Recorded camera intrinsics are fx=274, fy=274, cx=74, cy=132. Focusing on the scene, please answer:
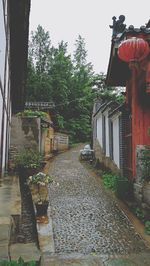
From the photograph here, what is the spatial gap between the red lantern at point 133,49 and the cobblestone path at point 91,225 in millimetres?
4191

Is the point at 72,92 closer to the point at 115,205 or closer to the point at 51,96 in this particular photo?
the point at 51,96

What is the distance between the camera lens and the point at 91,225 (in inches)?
254

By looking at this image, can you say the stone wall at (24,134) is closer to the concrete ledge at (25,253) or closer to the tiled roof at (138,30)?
the tiled roof at (138,30)

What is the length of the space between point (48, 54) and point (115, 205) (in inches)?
1305

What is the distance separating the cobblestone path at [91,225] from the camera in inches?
201

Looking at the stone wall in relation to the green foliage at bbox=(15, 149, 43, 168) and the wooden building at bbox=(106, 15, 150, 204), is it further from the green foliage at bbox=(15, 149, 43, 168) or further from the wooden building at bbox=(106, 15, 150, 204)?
the wooden building at bbox=(106, 15, 150, 204)

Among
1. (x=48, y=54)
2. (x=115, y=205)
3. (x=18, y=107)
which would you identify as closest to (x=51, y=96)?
(x=48, y=54)

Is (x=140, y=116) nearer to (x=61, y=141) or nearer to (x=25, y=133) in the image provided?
(x=25, y=133)

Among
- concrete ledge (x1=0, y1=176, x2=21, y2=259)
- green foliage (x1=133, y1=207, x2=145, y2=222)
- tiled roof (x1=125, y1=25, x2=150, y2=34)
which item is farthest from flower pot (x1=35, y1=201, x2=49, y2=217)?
tiled roof (x1=125, y1=25, x2=150, y2=34)

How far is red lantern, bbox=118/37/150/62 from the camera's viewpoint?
699 cm

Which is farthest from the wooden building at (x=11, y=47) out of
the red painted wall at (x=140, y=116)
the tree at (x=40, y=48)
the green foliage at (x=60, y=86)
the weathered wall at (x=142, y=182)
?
the tree at (x=40, y=48)

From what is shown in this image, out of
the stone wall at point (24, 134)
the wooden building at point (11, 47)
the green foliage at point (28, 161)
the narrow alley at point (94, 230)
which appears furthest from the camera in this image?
the stone wall at point (24, 134)

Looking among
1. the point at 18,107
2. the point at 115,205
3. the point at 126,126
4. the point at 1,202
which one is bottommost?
the point at 115,205

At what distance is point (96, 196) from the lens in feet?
31.4
